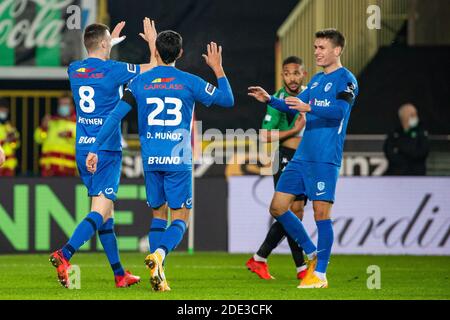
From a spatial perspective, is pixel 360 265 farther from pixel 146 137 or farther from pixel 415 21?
pixel 415 21

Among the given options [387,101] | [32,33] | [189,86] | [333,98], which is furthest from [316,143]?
[32,33]

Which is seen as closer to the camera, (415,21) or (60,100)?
(60,100)

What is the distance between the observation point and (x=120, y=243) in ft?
45.5

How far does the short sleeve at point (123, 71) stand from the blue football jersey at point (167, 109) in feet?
1.19

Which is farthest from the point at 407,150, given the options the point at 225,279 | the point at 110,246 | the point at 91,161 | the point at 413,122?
the point at 91,161

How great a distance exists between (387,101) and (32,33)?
5.01 metres

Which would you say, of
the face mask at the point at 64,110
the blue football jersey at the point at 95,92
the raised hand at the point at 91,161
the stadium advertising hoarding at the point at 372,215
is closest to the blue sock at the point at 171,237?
the raised hand at the point at 91,161

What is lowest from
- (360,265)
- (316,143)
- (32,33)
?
(360,265)

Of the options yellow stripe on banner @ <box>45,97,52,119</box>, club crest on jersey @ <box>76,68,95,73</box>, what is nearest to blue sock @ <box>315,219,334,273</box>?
club crest on jersey @ <box>76,68,95,73</box>

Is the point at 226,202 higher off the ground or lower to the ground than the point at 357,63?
lower

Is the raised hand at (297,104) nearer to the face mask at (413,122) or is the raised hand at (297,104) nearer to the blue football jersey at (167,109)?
the blue football jersey at (167,109)

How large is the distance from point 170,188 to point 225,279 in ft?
5.75

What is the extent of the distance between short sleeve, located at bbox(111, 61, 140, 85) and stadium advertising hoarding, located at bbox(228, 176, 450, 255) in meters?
4.77

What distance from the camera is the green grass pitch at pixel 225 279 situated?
8.77 meters
